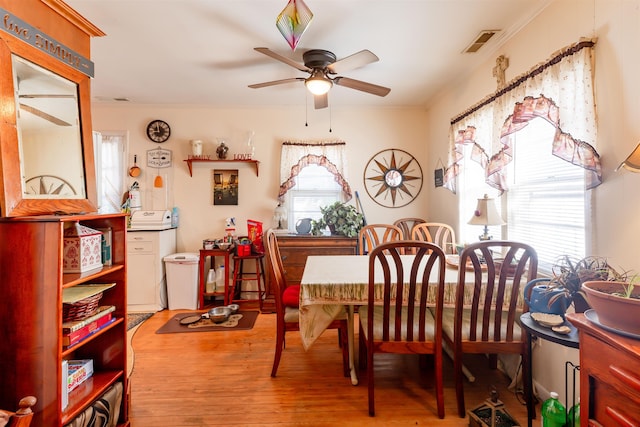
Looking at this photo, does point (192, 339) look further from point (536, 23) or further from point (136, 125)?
point (536, 23)

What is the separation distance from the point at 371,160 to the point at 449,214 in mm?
1254

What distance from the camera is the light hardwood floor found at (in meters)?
1.73

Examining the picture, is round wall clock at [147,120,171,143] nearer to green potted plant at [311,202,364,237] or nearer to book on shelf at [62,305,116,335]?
green potted plant at [311,202,364,237]

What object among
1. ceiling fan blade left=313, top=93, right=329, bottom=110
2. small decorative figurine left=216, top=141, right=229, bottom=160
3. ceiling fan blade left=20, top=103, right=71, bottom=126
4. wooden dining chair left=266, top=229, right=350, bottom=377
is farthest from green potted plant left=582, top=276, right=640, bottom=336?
small decorative figurine left=216, top=141, right=229, bottom=160

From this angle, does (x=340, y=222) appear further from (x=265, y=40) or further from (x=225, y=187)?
(x=265, y=40)

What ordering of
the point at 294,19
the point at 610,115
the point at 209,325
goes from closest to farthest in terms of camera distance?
the point at 610,115 → the point at 294,19 → the point at 209,325

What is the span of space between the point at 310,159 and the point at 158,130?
6.74 ft

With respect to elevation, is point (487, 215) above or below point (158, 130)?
below

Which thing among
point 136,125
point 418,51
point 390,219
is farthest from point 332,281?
point 136,125

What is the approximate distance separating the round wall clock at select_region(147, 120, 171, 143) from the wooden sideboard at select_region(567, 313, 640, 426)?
435 cm

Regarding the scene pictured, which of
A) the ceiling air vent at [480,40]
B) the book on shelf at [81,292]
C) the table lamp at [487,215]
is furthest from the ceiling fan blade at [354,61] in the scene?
the book on shelf at [81,292]

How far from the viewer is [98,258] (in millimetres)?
1470

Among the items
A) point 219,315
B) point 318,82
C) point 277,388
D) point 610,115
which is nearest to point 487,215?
point 610,115

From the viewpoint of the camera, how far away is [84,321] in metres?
1.34
